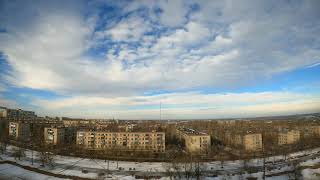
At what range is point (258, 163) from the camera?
3694cm

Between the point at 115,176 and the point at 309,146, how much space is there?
4114cm

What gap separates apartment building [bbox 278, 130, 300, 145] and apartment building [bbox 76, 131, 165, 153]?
2714 centimetres

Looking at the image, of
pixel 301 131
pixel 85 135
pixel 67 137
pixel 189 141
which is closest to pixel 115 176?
pixel 189 141

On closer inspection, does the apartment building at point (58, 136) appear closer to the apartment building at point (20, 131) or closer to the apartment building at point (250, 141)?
the apartment building at point (20, 131)

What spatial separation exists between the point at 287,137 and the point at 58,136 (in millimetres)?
47477

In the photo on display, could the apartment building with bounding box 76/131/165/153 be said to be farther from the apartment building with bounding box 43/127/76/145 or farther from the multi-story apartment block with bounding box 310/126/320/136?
the multi-story apartment block with bounding box 310/126/320/136

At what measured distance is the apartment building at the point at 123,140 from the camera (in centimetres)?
4841

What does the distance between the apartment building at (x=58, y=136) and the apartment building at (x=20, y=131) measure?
839 centimetres

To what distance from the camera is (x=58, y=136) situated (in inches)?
2165

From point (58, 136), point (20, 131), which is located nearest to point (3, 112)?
point (20, 131)

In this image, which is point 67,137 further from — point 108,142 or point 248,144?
point 248,144

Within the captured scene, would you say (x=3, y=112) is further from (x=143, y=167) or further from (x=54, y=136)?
(x=143, y=167)

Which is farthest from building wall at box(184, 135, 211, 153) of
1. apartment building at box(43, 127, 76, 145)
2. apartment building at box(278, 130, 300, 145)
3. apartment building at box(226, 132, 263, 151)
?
apartment building at box(43, 127, 76, 145)

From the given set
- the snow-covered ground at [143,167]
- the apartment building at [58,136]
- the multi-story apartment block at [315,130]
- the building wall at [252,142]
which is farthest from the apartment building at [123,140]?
the multi-story apartment block at [315,130]
